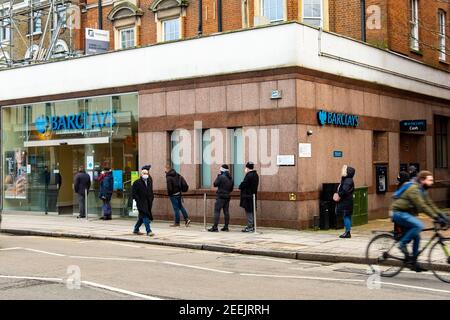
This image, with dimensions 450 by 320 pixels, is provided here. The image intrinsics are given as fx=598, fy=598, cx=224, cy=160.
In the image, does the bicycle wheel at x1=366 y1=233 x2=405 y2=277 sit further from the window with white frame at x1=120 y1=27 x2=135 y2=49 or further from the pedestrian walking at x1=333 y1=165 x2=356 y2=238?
the window with white frame at x1=120 y1=27 x2=135 y2=49

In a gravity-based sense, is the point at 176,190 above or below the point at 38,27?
below

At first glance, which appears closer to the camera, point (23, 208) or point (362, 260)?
point (362, 260)

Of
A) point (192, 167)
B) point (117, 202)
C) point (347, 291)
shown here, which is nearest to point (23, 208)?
point (117, 202)

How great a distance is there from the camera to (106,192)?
821 inches

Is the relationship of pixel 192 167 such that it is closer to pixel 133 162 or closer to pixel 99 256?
pixel 133 162

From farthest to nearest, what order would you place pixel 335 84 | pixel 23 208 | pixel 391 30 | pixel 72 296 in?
pixel 23 208, pixel 391 30, pixel 335 84, pixel 72 296

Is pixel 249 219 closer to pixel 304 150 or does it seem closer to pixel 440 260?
pixel 304 150

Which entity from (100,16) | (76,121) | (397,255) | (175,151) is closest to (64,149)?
(76,121)

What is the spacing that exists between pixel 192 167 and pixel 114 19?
1360cm

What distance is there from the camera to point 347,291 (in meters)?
8.77

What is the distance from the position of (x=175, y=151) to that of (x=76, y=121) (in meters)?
5.11

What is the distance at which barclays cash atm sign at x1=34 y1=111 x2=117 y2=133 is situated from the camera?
2184cm

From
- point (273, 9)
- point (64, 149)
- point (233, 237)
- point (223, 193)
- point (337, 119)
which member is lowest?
point (233, 237)

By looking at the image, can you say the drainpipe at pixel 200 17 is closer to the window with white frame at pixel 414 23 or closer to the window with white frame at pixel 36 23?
the window with white frame at pixel 414 23
